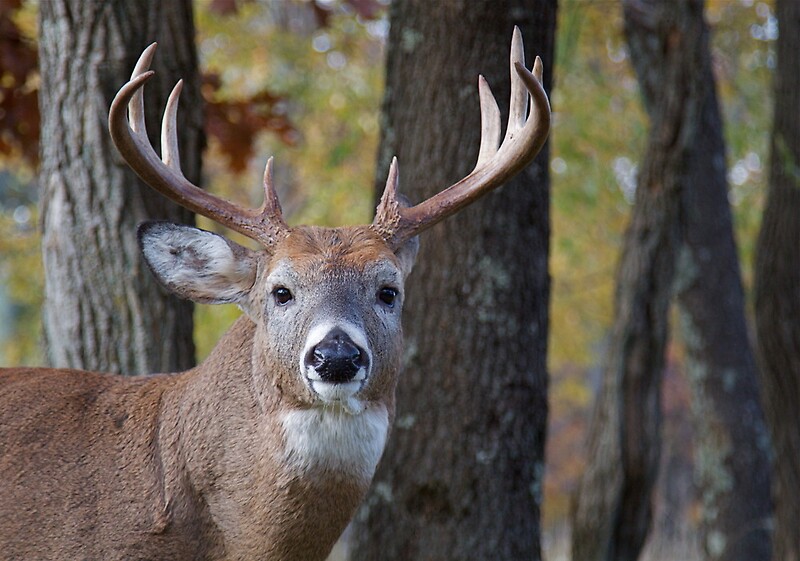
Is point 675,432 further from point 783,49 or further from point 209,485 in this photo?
point 209,485

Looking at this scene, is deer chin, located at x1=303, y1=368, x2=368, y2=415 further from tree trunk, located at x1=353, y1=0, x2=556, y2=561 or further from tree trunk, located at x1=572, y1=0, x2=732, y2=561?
tree trunk, located at x1=572, y1=0, x2=732, y2=561

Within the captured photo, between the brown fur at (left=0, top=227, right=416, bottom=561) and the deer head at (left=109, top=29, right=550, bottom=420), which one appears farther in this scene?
the brown fur at (left=0, top=227, right=416, bottom=561)

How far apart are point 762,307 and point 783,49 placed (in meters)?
2.07

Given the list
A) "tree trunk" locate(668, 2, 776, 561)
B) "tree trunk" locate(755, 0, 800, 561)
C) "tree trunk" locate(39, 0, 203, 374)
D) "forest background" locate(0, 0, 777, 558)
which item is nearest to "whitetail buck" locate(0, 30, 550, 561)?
"tree trunk" locate(39, 0, 203, 374)

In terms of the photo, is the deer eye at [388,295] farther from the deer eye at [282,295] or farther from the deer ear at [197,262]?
the deer ear at [197,262]

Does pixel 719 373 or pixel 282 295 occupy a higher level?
pixel 282 295

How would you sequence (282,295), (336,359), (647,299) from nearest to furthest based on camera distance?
(336,359) < (282,295) < (647,299)

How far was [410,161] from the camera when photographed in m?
6.34

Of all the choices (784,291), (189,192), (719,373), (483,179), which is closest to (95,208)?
(189,192)

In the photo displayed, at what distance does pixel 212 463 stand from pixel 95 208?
2.07 meters

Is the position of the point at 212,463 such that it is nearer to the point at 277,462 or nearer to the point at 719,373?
the point at 277,462

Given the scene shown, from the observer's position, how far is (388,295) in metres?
4.64

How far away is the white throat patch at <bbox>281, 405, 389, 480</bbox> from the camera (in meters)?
4.36

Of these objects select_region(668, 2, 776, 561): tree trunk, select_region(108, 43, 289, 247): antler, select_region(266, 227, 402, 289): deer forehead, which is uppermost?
select_region(108, 43, 289, 247): antler
